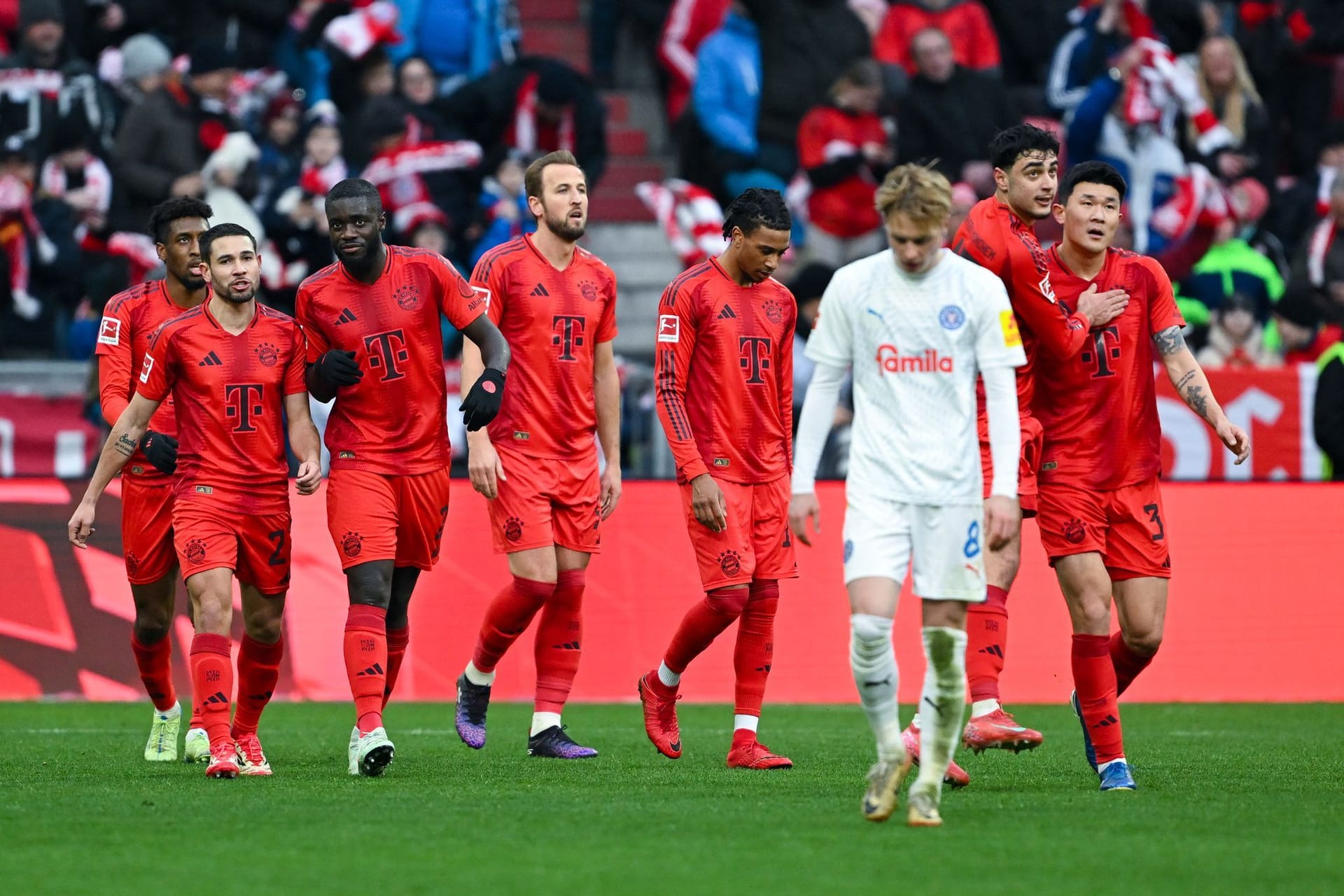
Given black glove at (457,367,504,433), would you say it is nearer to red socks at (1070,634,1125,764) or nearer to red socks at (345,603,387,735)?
red socks at (345,603,387,735)

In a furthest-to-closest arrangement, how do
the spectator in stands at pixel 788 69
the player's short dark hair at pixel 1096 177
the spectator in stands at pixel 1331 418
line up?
1. the spectator in stands at pixel 788 69
2. the spectator in stands at pixel 1331 418
3. the player's short dark hair at pixel 1096 177

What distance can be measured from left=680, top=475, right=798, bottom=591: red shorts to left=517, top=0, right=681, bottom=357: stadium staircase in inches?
322

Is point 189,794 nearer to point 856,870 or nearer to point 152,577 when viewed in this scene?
point 152,577

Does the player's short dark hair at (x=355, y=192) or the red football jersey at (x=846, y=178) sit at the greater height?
the red football jersey at (x=846, y=178)

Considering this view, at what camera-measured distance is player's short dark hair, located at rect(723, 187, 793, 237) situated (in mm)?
9266

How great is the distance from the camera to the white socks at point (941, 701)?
273 inches

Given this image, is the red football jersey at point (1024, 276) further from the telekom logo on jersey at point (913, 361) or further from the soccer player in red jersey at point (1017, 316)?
the telekom logo on jersey at point (913, 361)

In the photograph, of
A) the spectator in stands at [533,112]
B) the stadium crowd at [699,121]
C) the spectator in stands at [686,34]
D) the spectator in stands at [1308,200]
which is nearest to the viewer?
the stadium crowd at [699,121]

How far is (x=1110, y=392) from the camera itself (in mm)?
8320

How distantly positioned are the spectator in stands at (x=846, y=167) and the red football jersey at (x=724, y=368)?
783 centimetres

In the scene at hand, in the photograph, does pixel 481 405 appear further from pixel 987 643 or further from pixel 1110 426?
pixel 1110 426

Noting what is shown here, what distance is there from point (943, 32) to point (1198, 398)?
34.5ft

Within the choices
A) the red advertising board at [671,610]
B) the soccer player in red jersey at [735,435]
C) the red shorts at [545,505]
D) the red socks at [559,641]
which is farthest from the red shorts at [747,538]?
the red advertising board at [671,610]

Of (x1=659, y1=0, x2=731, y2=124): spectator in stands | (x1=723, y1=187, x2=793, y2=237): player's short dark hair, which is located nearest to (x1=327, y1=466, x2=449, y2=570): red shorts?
(x1=723, y1=187, x2=793, y2=237): player's short dark hair
